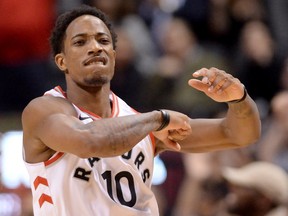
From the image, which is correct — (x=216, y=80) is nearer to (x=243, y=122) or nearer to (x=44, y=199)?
(x=243, y=122)

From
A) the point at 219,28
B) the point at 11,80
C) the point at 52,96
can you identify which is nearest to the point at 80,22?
the point at 52,96

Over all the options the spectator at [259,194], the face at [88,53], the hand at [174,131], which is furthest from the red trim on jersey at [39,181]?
the spectator at [259,194]

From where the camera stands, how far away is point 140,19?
12.0m

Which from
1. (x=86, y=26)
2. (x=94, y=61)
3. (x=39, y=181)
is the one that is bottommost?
(x=39, y=181)

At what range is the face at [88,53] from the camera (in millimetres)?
6238

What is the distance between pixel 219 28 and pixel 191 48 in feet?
1.46

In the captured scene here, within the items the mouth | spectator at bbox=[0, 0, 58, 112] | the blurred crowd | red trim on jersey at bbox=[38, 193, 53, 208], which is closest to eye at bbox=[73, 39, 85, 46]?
the mouth

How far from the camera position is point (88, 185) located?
6238 millimetres

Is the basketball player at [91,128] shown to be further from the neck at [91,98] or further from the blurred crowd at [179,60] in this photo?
the blurred crowd at [179,60]

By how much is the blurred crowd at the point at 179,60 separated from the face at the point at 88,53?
3210 millimetres

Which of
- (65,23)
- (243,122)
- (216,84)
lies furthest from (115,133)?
(243,122)

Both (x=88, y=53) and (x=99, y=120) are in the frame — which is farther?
(x=88, y=53)

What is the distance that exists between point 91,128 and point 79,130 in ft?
0.25

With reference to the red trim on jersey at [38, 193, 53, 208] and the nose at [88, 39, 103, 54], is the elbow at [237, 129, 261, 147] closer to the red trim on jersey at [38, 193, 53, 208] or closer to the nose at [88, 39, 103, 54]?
the nose at [88, 39, 103, 54]
